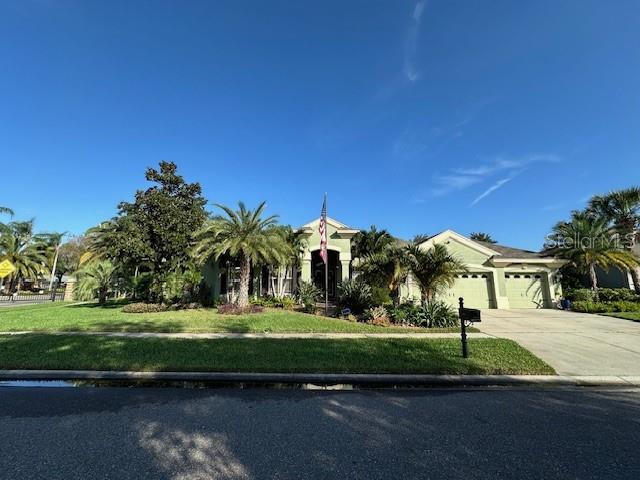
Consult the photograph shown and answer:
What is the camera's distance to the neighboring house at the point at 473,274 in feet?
67.8

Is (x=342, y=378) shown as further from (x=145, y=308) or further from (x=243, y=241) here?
(x=145, y=308)

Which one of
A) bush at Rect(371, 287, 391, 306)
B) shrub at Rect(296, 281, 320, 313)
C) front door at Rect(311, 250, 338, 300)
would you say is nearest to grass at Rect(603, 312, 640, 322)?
bush at Rect(371, 287, 391, 306)

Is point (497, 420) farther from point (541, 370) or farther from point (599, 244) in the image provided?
point (599, 244)

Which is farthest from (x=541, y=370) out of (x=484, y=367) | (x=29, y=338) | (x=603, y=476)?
(x=29, y=338)

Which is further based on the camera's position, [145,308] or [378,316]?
[145,308]

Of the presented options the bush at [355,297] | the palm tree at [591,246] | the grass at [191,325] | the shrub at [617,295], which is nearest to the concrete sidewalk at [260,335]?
the grass at [191,325]

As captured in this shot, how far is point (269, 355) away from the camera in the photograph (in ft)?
24.1

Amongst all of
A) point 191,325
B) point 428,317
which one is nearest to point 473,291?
point 428,317

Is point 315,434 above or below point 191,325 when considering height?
below

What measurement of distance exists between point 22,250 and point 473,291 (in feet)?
145

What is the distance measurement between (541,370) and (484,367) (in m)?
1.08

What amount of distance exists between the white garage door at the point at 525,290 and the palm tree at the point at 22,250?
148 feet

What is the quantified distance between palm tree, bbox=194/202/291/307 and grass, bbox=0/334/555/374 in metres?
7.87

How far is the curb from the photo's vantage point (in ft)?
19.3
